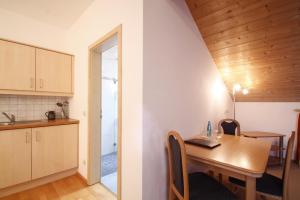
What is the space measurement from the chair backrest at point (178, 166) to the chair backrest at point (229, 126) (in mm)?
1502

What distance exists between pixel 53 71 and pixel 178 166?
2492 millimetres

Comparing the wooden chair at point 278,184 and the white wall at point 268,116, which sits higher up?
the white wall at point 268,116

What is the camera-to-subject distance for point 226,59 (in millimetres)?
2605

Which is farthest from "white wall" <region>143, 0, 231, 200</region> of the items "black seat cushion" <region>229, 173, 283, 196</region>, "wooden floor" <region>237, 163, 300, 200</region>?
"wooden floor" <region>237, 163, 300, 200</region>

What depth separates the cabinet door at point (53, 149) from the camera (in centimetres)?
217

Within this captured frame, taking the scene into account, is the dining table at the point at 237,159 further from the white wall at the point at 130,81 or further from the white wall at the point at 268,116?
the white wall at the point at 268,116

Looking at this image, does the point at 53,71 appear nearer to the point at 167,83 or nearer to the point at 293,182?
the point at 167,83

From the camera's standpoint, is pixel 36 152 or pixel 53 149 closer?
pixel 36 152

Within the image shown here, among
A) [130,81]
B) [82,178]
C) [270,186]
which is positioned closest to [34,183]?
[82,178]

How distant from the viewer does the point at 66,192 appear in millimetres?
2064

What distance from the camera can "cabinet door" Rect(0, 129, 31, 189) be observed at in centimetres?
193

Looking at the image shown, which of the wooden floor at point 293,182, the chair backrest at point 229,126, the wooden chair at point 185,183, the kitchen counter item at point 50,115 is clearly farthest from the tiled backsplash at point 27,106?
the wooden floor at point 293,182

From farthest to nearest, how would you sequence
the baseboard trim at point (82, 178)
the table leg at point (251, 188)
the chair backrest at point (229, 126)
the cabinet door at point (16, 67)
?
1. the chair backrest at point (229, 126)
2. the baseboard trim at point (82, 178)
3. the cabinet door at point (16, 67)
4. the table leg at point (251, 188)

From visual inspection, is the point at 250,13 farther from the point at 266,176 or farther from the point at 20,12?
the point at 20,12
